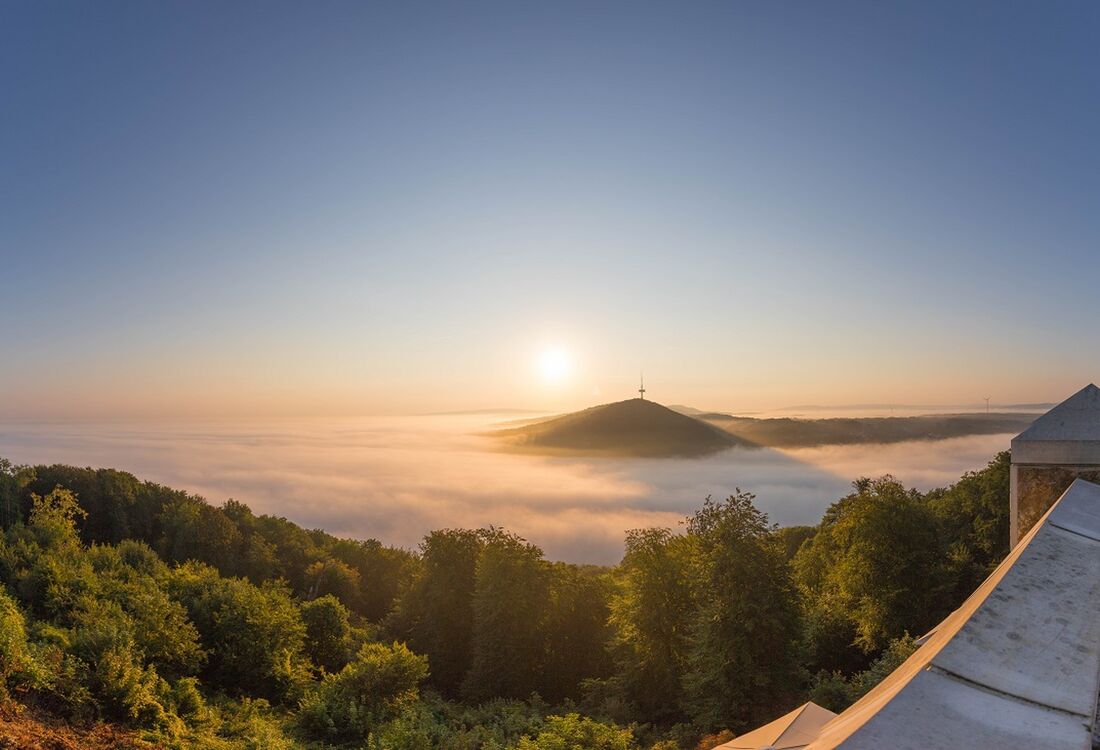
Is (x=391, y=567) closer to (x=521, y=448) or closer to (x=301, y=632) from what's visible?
(x=301, y=632)

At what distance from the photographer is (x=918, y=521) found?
103 feet

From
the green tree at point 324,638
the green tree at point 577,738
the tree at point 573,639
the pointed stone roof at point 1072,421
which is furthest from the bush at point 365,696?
the pointed stone roof at point 1072,421

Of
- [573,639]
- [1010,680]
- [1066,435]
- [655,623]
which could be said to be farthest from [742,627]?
[1010,680]

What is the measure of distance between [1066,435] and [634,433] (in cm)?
15547

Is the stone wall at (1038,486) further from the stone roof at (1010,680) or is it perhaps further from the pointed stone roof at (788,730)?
the stone roof at (1010,680)

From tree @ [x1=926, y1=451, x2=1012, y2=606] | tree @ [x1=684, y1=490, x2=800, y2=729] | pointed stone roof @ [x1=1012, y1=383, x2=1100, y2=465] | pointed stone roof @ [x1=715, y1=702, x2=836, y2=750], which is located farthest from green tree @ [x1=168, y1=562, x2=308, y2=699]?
tree @ [x1=926, y1=451, x2=1012, y2=606]

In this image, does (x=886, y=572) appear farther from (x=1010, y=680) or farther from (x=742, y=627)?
(x=1010, y=680)

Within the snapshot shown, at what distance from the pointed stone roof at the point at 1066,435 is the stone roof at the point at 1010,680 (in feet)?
29.4

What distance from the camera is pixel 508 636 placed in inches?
1289

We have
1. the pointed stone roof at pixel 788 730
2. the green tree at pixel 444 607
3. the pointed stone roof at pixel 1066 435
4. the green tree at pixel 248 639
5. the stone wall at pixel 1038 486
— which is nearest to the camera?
the pointed stone roof at pixel 788 730

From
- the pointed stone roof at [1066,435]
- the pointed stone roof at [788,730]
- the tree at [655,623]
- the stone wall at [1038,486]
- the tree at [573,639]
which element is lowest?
the tree at [573,639]

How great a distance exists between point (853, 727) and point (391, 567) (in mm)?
63619

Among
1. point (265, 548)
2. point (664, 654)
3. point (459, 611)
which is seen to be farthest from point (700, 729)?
point (265, 548)

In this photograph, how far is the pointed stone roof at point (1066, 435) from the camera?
441 inches
